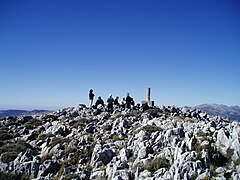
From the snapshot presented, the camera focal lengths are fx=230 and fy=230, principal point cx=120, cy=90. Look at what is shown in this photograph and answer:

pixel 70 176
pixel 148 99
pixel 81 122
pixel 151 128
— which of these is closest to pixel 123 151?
pixel 70 176

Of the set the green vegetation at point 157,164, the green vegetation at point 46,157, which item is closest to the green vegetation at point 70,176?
the green vegetation at point 46,157

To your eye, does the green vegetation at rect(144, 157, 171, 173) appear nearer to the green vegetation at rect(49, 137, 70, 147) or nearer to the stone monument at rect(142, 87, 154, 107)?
the green vegetation at rect(49, 137, 70, 147)

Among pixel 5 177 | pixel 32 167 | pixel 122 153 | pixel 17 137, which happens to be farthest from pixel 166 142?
pixel 17 137

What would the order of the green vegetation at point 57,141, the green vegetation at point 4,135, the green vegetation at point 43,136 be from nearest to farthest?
the green vegetation at point 57,141 → the green vegetation at point 43,136 → the green vegetation at point 4,135

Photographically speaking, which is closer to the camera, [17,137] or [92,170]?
[92,170]

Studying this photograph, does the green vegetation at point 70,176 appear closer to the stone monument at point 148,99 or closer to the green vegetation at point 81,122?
the green vegetation at point 81,122

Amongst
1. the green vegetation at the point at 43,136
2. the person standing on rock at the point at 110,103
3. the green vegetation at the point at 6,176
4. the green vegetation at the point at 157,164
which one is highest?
the person standing on rock at the point at 110,103

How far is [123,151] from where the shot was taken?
70.4ft

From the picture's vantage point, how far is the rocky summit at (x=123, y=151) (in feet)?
55.9

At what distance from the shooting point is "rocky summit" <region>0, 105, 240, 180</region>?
55.9 feet

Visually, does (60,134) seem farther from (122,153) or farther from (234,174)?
(234,174)

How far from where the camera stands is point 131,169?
18.6m

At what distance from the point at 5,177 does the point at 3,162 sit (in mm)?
2928

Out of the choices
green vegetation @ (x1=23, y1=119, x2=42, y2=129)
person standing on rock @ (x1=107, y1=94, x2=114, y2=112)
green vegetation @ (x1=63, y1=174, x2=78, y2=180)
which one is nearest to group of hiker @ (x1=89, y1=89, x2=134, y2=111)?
person standing on rock @ (x1=107, y1=94, x2=114, y2=112)
